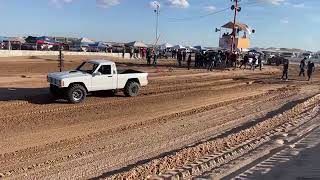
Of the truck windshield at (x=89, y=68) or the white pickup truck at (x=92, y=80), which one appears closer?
the white pickup truck at (x=92, y=80)

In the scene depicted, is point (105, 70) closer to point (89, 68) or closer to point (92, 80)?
point (89, 68)

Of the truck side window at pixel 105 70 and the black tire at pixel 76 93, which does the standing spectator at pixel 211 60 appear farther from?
the black tire at pixel 76 93

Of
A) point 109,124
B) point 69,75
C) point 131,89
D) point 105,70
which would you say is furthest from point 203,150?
point 131,89

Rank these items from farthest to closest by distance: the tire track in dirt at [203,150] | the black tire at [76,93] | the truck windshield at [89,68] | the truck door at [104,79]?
1. the truck windshield at [89,68]
2. the truck door at [104,79]
3. the black tire at [76,93]
4. the tire track in dirt at [203,150]

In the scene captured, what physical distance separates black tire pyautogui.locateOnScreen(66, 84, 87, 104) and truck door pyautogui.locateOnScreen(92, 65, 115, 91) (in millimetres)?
617

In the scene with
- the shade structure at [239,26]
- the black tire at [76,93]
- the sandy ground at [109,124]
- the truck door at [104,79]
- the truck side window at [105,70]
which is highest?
the shade structure at [239,26]

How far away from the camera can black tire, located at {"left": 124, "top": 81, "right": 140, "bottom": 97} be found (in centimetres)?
1894

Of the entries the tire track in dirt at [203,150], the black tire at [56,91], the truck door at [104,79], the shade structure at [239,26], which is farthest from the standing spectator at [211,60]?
the black tire at [56,91]

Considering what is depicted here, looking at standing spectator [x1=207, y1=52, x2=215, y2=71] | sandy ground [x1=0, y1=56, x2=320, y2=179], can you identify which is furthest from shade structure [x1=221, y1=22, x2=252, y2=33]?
sandy ground [x1=0, y1=56, x2=320, y2=179]

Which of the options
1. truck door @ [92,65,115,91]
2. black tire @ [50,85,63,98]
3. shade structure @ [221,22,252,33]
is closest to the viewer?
black tire @ [50,85,63,98]

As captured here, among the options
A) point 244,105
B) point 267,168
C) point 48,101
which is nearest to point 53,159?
point 267,168

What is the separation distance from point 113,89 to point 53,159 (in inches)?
344

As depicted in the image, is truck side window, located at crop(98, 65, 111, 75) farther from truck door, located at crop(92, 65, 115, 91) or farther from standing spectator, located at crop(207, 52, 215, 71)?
standing spectator, located at crop(207, 52, 215, 71)

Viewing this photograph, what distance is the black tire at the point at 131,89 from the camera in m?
18.9
